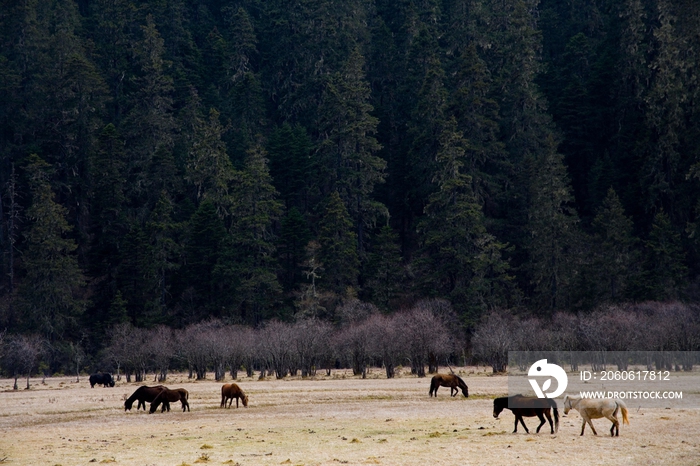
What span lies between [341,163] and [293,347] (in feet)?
135

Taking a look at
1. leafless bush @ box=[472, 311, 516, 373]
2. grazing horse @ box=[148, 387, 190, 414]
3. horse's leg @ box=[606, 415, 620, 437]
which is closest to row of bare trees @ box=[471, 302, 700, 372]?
leafless bush @ box=[472, 311, 516, 373]

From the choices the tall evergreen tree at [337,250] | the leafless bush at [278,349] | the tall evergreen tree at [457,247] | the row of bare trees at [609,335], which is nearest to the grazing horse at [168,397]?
the leafless bush at [278,349]

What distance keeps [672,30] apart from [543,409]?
7793cm

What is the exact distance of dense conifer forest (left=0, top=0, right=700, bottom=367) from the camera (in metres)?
86.4

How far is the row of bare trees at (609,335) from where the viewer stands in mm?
56406

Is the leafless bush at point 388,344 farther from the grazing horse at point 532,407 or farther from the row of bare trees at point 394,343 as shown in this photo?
the grazing horse at point 532,407

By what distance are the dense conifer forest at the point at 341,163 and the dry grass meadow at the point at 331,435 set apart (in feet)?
147

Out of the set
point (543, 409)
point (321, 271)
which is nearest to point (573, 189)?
point (321, 271)

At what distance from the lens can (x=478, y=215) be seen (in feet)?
291

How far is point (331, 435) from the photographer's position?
25.7 metres

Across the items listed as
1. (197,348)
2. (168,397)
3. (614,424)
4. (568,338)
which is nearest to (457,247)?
(568,338)

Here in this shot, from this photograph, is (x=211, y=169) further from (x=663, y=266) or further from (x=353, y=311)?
(x=663, y=266)

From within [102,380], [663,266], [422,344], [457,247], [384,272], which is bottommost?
[102,380]

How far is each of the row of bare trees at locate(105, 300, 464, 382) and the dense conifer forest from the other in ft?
34.4
